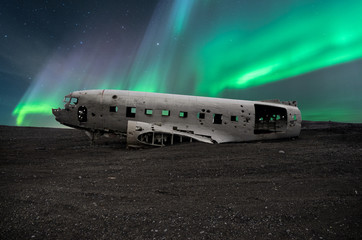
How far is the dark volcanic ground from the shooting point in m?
3.29

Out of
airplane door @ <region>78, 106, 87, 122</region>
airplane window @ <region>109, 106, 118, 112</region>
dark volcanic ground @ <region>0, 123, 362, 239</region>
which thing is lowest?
dark volcanic ground @ <region>0, 123, 362, 239</region>

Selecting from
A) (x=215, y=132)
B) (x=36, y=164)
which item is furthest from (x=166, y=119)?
(x=36, y=164)

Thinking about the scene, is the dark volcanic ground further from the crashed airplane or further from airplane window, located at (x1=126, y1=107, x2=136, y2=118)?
airplane window, located at (x1=126, y1=107, x2=136, y2=118)

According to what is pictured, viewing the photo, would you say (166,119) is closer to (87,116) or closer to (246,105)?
(87,116)

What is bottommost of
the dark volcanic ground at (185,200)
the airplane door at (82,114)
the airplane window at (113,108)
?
the dark volcanic ground at (185,200)

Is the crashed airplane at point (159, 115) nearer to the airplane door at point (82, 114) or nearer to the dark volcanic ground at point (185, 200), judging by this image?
the airplane door at point (82, 114)

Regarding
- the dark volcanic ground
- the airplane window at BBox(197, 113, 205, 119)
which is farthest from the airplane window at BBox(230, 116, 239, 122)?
the dark volcanic ground

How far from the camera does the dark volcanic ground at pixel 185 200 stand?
3.29 meters

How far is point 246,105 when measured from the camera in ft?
53.8

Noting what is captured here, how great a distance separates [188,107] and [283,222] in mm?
12074

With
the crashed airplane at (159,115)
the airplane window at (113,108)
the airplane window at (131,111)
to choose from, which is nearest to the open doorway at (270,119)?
the crashed airplane at (159,115)

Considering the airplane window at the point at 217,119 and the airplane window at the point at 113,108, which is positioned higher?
the airplane window at the point at 113,108

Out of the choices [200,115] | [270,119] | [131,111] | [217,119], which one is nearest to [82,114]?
[131,111]

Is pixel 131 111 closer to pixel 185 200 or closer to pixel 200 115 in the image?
pixel 200 115
